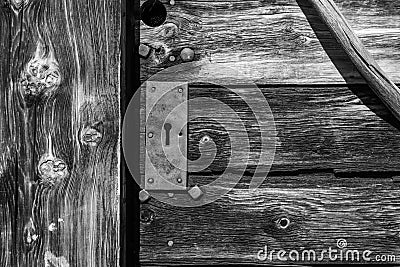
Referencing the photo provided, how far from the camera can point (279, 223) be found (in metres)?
1.52

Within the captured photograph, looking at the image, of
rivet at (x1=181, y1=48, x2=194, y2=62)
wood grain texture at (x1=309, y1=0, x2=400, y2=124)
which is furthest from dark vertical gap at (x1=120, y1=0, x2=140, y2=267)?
wood grain texture at (x1=309, y1=0, x2=400, y2=124)

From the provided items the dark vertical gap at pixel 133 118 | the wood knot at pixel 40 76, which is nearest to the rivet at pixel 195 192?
the dark vertical gap at pixel 133 118

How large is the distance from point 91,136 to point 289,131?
0.49 m

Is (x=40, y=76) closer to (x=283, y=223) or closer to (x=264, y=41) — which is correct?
(x=264, y=41)

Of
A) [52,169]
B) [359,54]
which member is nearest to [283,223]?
[359,54]

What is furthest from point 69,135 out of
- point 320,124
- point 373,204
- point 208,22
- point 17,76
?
point 373,204

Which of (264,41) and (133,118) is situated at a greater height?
(264,41)

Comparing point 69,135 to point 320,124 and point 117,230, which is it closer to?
point 117,230

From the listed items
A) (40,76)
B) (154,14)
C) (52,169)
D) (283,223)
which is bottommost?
(283,223)

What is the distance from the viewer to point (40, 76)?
1.35 meters

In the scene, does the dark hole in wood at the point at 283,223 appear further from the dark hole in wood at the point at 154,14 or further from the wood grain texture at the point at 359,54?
the dark hole in wood at the point at 154,14

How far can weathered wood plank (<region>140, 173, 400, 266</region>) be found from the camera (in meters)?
1.51

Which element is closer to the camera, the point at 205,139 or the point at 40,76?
the point at 40,76

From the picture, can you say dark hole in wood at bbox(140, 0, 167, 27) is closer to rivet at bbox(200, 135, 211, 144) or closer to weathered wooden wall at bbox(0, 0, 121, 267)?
weathered wooden wall at bbox(0, 0, 121, 267)
